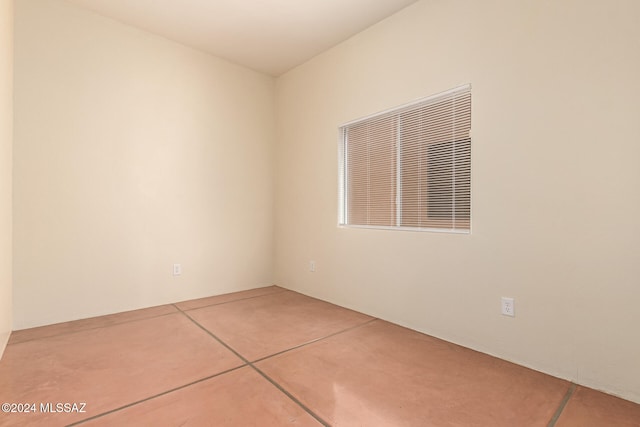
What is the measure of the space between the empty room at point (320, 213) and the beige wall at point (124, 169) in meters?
0.02

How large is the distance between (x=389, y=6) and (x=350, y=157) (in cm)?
142

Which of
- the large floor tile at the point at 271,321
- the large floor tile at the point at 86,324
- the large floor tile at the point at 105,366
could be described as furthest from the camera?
the large floor tile at the point at 86,324

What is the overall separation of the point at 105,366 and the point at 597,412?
287cm

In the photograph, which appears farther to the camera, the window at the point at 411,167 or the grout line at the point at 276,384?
the window at the point at 411,167

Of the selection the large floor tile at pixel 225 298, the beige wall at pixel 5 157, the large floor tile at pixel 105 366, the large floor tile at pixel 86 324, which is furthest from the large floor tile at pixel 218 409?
the large floor tile at pixel 225 298

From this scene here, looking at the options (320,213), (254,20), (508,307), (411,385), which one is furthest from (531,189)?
(254,20)

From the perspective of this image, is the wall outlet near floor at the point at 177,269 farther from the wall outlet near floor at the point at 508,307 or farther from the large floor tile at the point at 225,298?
the wall outlet near floor at the point at 508,307

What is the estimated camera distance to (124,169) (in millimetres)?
3129

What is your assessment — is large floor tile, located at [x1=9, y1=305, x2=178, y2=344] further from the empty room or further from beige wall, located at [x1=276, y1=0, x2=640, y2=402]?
beige wall, located at [x1=276, y1=0, x2=640, y2=402]

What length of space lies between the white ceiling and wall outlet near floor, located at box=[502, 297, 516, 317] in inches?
101

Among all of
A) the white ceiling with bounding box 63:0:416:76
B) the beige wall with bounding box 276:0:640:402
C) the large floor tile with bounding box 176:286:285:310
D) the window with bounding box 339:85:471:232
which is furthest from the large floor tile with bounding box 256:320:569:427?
the white ceiling with bounding box 63:0:416:76

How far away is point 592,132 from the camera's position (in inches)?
70.7

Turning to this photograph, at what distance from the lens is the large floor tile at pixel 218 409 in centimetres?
148

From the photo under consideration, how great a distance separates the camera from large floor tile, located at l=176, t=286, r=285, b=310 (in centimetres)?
338
